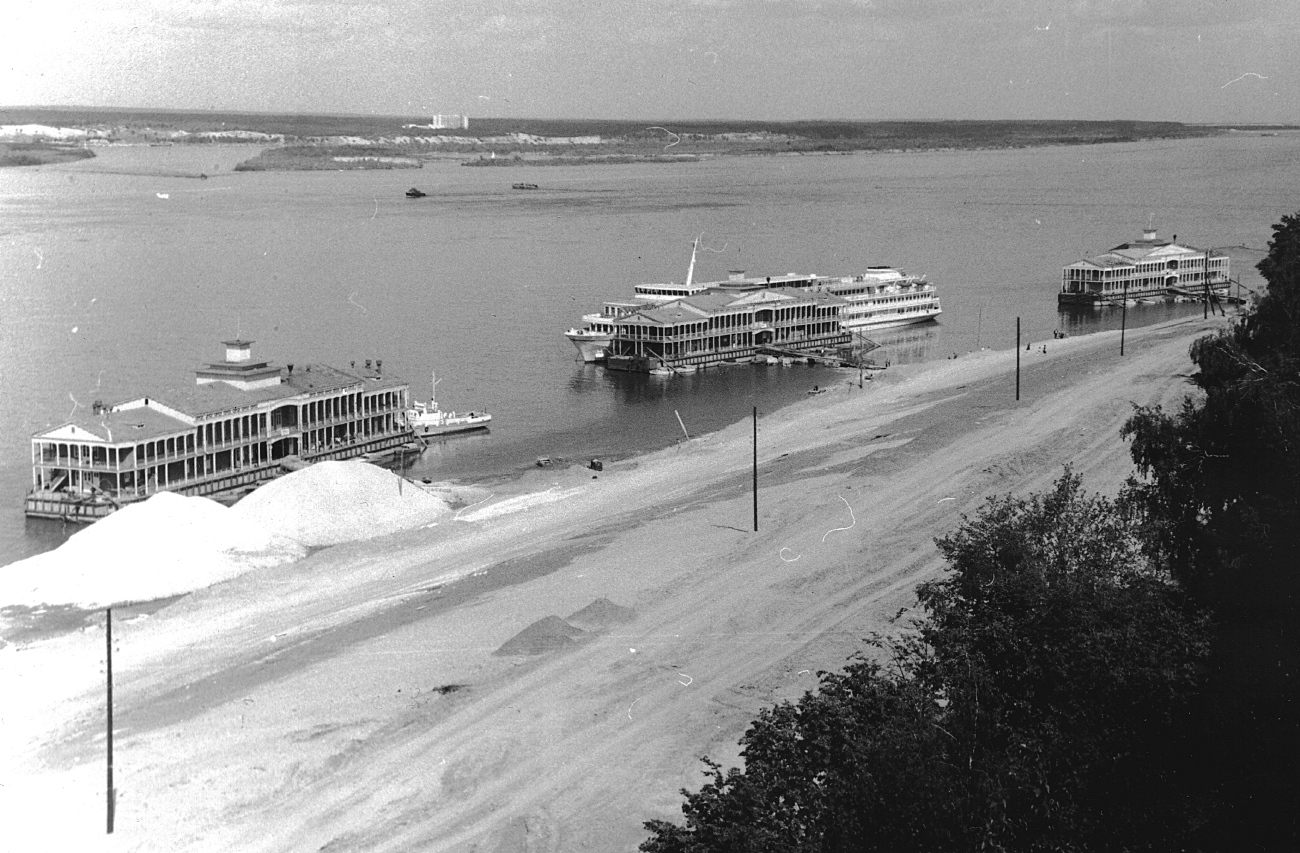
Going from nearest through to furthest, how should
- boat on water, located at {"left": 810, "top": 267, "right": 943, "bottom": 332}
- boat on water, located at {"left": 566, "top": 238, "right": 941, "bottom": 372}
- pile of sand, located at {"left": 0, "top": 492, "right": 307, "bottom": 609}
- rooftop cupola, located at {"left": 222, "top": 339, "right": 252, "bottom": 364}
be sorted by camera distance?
pile of sand, located at {"left": 0, "top": 492, "right": 307, "bottom": 609}
rooftop cupola, located at {"left": 222, "top": 339, "right": 252, "bottom": 364}
boat on water, located at {"left": 566, "top": 238, "right": 941, "bottom": 372}
boat on water, located at {"left": 810, "top": 267, "right": 943, "bottom": 332}

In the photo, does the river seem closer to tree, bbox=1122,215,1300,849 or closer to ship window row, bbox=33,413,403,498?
ship window row, bbox=33,413,403,498

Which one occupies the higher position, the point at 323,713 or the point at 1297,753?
the point at 1297,753

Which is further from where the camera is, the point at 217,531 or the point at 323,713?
the point at 217,531

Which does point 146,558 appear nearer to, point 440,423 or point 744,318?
point 440,423

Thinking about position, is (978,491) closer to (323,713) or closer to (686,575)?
(686,575)

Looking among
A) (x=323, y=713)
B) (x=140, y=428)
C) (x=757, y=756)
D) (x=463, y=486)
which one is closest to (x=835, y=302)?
(x=463, y=486)

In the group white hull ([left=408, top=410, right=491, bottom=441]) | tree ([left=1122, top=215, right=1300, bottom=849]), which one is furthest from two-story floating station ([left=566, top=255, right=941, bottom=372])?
tree ([left=1122, top=215, right=1300, bottom=849])

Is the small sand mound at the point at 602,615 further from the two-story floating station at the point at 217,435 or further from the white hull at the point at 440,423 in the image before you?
the white hull at the point at 440,423
